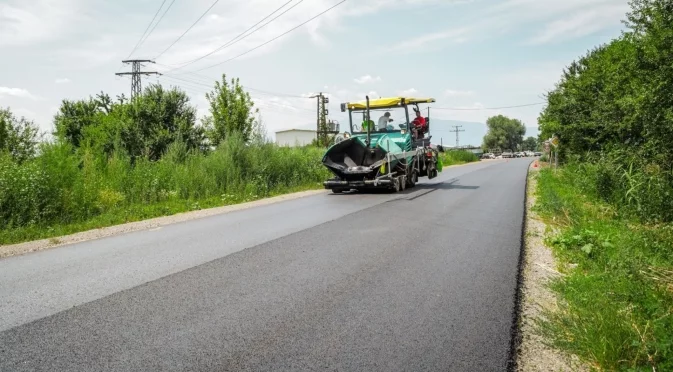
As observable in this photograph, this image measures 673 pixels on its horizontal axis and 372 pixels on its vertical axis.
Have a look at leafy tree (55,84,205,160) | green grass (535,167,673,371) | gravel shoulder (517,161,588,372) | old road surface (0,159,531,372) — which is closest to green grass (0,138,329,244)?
old road surface (0,159,531,372)

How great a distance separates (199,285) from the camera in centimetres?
495

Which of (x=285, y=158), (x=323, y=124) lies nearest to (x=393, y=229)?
(x=285, y=158)

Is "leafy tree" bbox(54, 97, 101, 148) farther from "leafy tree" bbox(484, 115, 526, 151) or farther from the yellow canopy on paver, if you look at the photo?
"leafy tree" bbox(484, 115, 526, 151)

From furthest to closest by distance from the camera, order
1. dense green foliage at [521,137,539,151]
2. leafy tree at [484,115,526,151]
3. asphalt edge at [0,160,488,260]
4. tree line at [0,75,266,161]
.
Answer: dense green foliage at [521,137,539,151] → leafy tree at [484,115,526,151] → tree line at [0,75,266,161] → asphalt edge at [0,160,488,260]

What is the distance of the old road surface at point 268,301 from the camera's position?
10.5 feet

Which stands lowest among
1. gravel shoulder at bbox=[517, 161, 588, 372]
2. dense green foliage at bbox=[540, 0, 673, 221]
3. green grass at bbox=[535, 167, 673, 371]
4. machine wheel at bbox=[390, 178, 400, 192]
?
gravel shoulder at bbox=[517, 161, 588, 372]

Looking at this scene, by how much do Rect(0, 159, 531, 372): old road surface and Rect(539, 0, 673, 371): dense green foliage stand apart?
66 centimetres

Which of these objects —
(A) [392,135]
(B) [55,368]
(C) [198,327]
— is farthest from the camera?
(A) [392,135]

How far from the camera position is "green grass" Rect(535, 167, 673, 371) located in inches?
124

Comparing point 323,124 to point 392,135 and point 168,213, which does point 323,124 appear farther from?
point 168,213

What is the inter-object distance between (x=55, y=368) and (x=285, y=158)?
17.0 meters

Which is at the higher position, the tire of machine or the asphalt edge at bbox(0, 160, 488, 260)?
the tire of machine

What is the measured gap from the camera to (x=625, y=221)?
909 centimetres

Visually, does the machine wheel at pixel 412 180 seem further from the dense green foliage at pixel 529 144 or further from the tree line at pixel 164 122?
the dense green foliage at pixel 529 144
